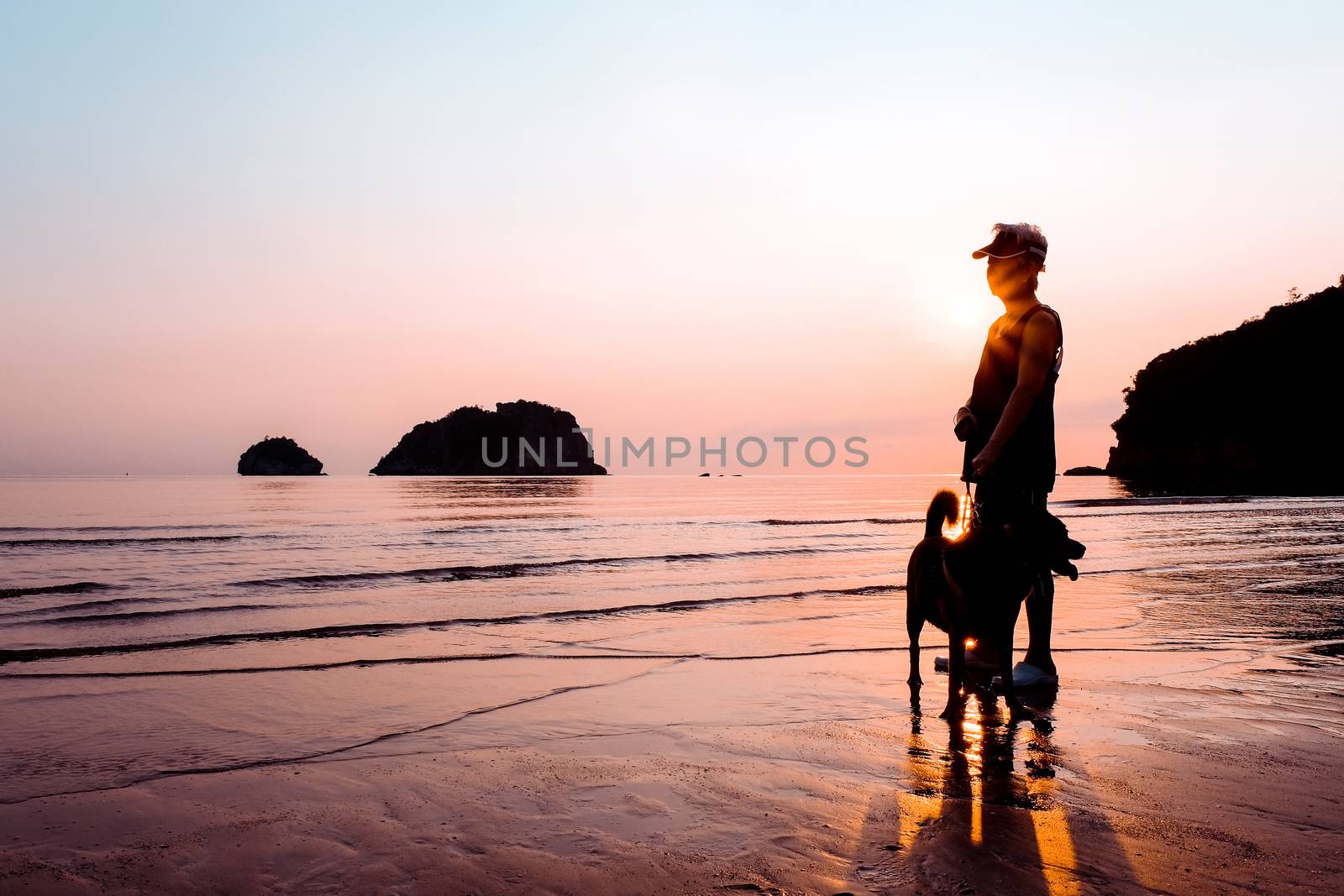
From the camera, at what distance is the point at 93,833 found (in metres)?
3.12

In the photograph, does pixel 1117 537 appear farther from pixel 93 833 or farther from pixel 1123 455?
pixel 1123 455

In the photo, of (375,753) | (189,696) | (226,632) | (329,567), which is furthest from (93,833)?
(329,567)

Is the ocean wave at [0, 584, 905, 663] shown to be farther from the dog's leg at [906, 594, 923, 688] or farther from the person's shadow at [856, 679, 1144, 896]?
the person's shadow at [856, 679, 1144, 896]

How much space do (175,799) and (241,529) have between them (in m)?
21.6

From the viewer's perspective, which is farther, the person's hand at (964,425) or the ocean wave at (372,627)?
the ocean wave at (372,627)

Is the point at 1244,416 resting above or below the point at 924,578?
above

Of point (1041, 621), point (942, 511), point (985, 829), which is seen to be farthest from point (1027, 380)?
point (985, 829)

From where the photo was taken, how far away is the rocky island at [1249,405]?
74.2 m

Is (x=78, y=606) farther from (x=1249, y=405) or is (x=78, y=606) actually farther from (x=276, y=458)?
(x=276, y=458)

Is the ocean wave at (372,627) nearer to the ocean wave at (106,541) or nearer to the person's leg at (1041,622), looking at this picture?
the person's leg at (1041,622)

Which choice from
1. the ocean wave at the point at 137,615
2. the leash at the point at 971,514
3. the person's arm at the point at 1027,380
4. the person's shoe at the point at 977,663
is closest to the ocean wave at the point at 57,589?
the ocean wave at the point at 137,615

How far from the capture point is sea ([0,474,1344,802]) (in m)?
4.68

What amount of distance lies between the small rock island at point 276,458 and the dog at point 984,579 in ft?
642

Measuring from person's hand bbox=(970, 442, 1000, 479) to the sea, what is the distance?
1.48 meters
